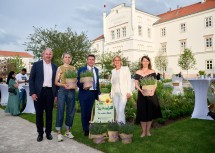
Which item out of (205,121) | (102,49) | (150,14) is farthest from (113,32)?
(205,121)

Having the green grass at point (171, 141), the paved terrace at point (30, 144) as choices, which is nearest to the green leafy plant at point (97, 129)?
the green grass at point (171, 141)

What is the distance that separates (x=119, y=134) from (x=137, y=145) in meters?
0.50

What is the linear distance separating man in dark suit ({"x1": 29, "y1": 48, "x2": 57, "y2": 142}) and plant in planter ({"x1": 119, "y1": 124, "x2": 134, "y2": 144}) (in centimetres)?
175

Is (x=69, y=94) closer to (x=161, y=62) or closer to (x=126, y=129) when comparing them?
(x=126, y=129)

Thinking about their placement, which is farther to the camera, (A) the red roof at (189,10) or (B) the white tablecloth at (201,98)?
(A) the red roof at (189,10)

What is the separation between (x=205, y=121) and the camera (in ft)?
23.4

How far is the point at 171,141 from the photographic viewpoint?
17.1 ft

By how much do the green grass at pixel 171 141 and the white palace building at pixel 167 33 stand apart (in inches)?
1394

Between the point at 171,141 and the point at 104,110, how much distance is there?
175 centimetres

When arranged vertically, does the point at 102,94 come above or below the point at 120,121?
above

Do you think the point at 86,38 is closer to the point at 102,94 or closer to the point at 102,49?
the point at 102,94

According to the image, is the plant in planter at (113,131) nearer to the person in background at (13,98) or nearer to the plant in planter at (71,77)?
the plant in planter at (71,77)

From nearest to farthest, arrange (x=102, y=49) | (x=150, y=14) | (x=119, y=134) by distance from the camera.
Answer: (x=119, y=134) < (x=150, y=14) < (x=102, y=49)

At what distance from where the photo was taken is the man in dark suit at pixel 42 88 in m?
5.52
